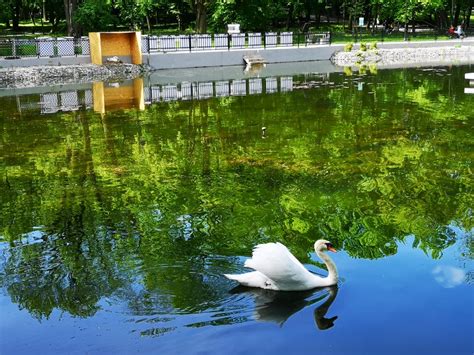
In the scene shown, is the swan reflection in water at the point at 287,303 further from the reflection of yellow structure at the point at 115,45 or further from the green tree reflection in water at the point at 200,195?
the reflection of yellow structure at the point at 115,45

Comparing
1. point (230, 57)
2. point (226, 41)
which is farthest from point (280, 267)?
point (226, 41)

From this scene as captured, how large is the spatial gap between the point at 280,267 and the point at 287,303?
0.41m

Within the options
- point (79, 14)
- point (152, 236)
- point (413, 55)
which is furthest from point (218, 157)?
point (413, 55)

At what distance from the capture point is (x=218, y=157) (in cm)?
1319

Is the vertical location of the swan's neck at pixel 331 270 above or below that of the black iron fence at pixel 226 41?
below

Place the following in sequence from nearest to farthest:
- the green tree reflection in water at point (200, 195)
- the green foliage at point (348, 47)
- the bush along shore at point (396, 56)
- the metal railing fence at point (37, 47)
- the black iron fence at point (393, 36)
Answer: the green tree reflection in water at point (200, 195) → the metal railing fence at point (37, 47) → the bush along shore at point (396, 56) → the green foliage at point (348, 47) → the black iron fence at point (393, 36)

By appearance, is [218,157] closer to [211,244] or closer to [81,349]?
[211,244]

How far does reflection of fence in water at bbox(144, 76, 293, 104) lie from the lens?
23.1 meters

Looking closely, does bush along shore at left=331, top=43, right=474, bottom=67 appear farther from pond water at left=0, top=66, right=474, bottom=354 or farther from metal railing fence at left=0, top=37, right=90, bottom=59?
pond water at left=0, top=66, right=474, bottom=354

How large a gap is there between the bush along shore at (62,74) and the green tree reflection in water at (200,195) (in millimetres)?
9615

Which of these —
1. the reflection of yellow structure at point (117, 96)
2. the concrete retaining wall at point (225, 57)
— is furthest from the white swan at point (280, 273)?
the concrete retaining wall at point (225, 57)

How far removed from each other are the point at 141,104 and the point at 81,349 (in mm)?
15851

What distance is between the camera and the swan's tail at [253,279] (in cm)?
681

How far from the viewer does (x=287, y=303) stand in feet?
21.7
